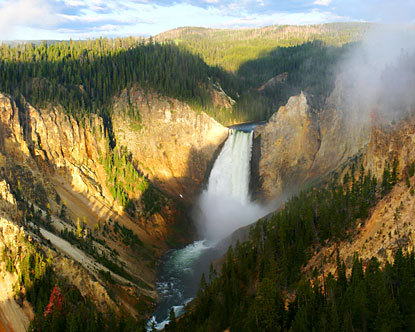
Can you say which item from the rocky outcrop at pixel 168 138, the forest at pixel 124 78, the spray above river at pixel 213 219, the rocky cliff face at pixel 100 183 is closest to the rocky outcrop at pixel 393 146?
the spray above river at pixel 213 219

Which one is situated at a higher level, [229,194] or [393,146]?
[393,146]

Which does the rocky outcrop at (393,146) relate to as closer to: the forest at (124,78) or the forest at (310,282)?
the forest at (310,282)

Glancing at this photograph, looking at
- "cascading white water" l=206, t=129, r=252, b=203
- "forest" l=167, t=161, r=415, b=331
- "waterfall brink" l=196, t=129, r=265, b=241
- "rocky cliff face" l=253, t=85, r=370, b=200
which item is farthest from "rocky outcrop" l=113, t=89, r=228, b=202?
"forest" l=167, t=161, r=415, b=331

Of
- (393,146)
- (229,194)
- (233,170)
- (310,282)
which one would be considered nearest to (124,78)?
(233,170)

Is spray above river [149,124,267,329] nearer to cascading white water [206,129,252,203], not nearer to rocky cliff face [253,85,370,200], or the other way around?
cascading white water [206,129,252,203]

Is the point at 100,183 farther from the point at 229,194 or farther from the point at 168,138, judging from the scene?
the point at 229,194
